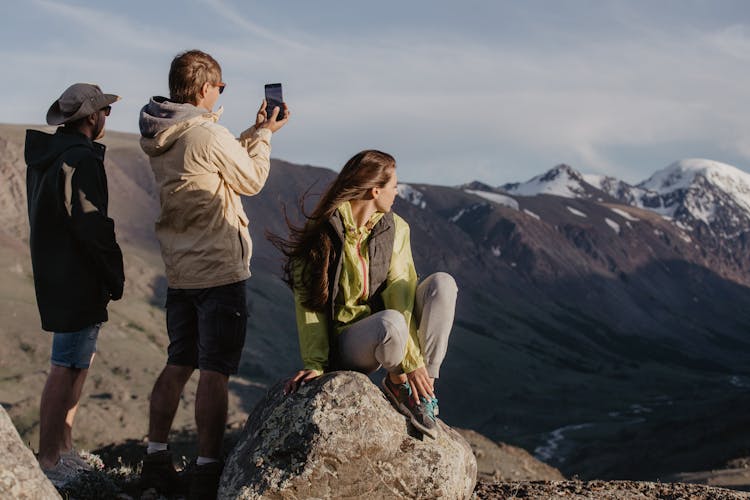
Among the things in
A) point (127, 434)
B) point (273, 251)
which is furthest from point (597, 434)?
point (127, 434)

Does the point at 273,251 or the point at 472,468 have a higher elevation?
the point at 472,468

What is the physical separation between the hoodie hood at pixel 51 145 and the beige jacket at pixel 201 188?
1.15ft

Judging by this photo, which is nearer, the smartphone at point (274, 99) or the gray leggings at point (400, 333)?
the gray leggings at point (400, 333)

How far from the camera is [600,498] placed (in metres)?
6.52

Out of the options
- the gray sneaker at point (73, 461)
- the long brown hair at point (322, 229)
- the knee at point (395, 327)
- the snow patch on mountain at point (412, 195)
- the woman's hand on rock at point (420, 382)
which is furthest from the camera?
the snow patch on mountain at point (412, 195)

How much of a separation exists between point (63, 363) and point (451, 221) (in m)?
124

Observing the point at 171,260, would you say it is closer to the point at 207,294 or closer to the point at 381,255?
the point at 207,294

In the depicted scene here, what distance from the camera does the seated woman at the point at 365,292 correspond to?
511cm

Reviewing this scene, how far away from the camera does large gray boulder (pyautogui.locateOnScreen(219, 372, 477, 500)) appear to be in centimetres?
498

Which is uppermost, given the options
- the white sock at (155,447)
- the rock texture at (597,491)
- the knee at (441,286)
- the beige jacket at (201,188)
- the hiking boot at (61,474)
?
the beige jacket at (201,188)

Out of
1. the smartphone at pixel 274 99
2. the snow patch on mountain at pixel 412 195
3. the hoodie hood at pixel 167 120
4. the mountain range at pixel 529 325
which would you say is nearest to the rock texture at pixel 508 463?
the mountain range at pixel 529 325

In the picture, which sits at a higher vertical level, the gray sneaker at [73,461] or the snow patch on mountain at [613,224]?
the gray sneaker at [73,461]

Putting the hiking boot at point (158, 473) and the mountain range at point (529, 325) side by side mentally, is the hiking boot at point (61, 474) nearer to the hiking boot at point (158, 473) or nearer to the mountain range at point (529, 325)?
the hiking boot at point (158, 473)

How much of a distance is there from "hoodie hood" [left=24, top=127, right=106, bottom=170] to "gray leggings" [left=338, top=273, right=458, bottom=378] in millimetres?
1913
